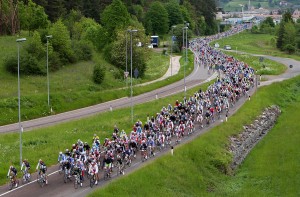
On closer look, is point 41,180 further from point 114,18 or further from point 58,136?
point 114,18

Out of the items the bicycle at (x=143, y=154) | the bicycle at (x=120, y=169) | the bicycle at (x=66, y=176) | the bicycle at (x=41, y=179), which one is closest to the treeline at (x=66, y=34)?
the bicycle at (x=143, y=154)

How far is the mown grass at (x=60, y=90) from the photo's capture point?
63.7m

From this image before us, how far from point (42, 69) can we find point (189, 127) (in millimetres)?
34223

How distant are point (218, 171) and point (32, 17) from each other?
59763mm

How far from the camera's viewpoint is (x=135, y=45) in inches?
3716

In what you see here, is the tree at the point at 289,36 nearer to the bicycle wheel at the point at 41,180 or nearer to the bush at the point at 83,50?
the bush at the point at 83,50

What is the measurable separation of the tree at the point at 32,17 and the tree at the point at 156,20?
2522 inches

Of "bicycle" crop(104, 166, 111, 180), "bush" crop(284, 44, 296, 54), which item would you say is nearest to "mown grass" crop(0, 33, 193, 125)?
"bicycle" crop(104, 166, 111, 180)

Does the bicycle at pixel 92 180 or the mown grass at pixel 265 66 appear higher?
the mown grass at pixel 265 66

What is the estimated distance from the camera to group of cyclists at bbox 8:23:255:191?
35.6 meters

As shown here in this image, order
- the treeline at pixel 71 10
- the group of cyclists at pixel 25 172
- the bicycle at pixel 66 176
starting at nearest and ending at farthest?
the group of cyclists at pixel 25 172 < the bicycle at pixel 66 176 < the treeline at pixel 71 10

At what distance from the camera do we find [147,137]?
4266 cm

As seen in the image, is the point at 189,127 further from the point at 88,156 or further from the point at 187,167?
the point at 88,156

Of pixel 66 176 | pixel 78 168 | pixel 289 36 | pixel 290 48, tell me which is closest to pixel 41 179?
pixel 66 176
